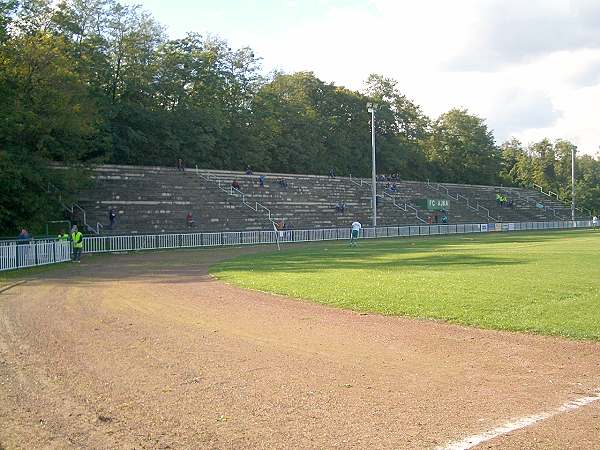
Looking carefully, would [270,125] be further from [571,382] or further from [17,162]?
[571,382]

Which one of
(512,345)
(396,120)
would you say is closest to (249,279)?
(512,345)

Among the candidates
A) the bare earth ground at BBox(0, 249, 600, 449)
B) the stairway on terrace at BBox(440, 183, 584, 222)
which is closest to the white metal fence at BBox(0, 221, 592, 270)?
the stairway on terrace at BBox(440, 183, 584, 222)

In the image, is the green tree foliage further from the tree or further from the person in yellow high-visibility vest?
the person in yellow high-visibility vest

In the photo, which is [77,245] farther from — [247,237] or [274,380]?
[274,380]

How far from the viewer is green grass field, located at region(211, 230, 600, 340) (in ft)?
40.7

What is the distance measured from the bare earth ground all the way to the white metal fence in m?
13.3

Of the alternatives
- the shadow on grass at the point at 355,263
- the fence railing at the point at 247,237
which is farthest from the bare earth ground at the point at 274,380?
the fence railing at the point at 247,237

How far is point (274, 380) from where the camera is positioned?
8.45 m

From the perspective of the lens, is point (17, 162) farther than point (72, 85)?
No

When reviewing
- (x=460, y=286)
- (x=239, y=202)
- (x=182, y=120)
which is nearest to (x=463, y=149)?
(x=182, y=120)

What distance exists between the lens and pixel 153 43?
208 feet

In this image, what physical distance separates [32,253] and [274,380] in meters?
22.6

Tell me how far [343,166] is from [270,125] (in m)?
15.7

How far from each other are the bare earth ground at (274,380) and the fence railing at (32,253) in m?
12.2
